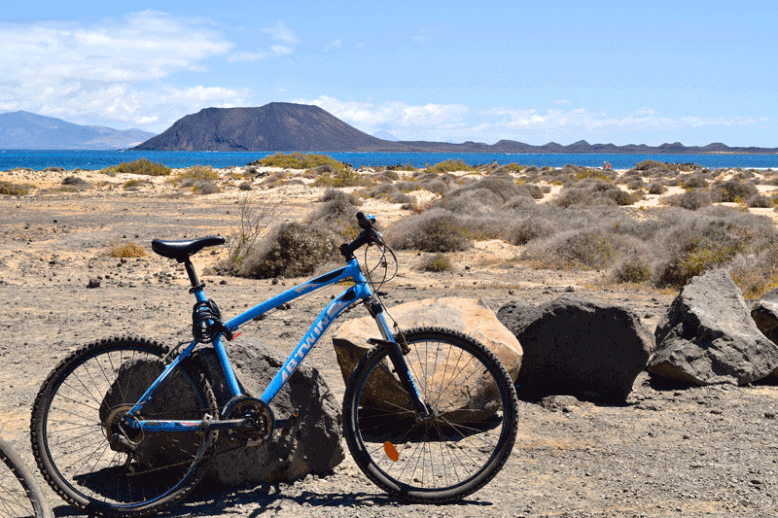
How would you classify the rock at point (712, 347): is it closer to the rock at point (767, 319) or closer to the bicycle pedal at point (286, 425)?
the rock at point (767, 319)

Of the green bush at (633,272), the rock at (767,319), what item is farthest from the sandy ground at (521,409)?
the rock at (767,319)

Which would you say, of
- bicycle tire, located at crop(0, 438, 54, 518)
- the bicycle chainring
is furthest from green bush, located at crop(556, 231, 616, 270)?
bicycle tire, located at crop(0, 438, 54, 518)

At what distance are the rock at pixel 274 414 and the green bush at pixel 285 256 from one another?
8840mm

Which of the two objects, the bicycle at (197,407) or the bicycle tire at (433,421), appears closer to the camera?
the bicycle at (197,407)

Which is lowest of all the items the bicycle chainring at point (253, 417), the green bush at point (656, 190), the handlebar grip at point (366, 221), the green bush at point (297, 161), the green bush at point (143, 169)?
the bicycle chainring at point (253, 417)

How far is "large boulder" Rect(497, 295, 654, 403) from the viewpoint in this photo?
5758mm

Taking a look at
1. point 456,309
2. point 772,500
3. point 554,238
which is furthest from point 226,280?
point 772,500

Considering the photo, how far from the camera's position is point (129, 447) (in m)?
3.48

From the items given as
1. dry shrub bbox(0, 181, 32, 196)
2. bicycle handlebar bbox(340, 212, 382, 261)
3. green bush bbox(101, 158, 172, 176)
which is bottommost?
dry shrub bbox(0, 181, 32, 196)

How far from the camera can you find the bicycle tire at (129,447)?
3422 mm

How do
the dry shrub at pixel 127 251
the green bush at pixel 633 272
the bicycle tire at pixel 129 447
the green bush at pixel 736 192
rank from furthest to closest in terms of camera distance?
the green bush at pixel 736 192
the dry shrub at pixel 127 251
the green bush at pixel 633 272
the bicycle tire at pixel 129 447

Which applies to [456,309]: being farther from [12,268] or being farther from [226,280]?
[12,268]

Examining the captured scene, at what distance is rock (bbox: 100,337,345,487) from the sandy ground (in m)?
0.11

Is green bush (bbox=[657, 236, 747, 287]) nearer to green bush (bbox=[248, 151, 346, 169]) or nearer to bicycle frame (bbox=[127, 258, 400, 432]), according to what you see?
bicycle frame (bbox=[127, 258, 400, 432])
